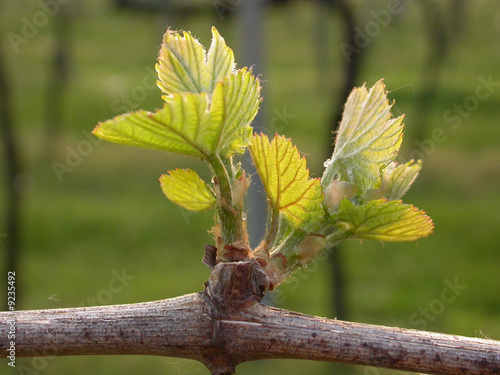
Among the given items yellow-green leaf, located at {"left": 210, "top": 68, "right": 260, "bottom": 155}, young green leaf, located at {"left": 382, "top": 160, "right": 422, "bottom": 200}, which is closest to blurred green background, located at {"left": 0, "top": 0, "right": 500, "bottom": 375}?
young green leaf, located at {"left": 382, "top": 160, "right": 422, "bottom": 200}

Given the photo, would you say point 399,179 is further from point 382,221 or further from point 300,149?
point 300,149

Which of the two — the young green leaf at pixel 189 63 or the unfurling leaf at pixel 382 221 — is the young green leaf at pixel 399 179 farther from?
the young green leaf at pixel 189 63

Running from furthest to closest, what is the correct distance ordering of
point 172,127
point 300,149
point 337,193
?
1. point 300,149
2. point 337,193
3. point 172,127

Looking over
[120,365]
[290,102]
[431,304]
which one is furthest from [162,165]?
[431,304]

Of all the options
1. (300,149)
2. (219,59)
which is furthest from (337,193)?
(300,149)

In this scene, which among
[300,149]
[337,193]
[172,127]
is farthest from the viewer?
[300,149]

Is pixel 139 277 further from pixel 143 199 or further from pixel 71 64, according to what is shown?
pixel 71 64

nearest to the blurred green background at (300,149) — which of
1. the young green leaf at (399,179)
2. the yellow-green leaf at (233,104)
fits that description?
the young green leaf at (399,179)
